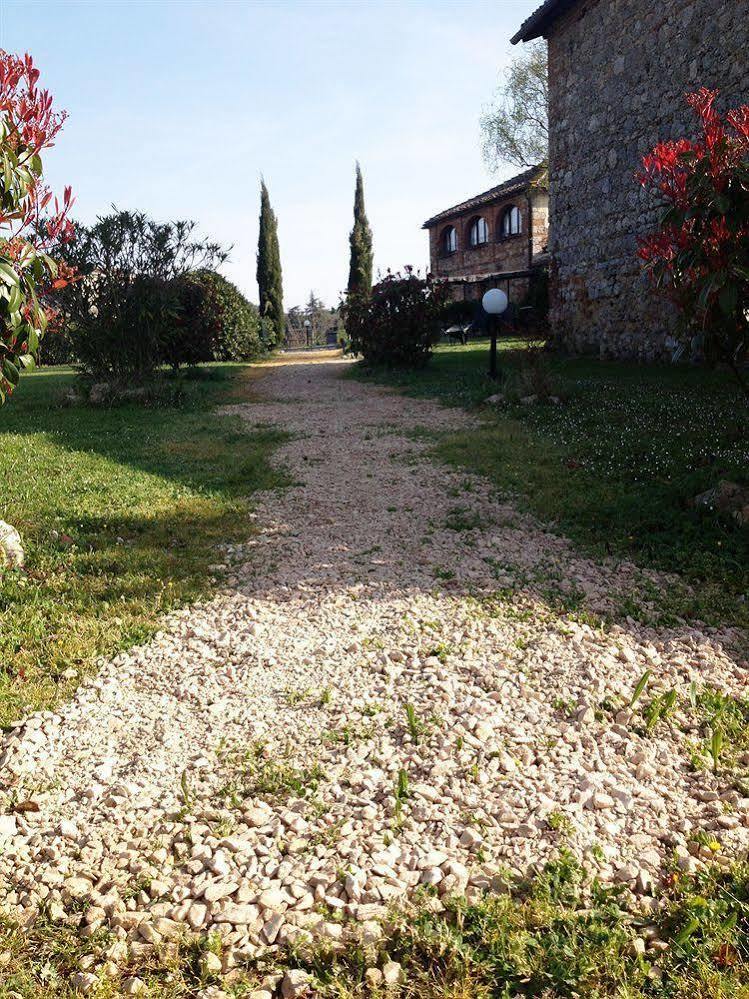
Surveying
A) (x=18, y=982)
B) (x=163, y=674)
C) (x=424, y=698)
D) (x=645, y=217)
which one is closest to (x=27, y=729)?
(x=163, y=674)

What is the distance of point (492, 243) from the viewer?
2836 centimetres

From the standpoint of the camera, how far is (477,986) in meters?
1.86

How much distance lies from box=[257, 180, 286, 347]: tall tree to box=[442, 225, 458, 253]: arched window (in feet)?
25.6

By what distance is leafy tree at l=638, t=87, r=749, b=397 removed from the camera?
439 centimetres

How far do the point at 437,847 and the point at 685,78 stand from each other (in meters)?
10.8

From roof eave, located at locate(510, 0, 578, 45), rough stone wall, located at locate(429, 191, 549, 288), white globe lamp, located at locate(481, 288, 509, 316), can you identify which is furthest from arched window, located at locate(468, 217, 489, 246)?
white globe lamp, located at locate(481, 288, 509, 316)

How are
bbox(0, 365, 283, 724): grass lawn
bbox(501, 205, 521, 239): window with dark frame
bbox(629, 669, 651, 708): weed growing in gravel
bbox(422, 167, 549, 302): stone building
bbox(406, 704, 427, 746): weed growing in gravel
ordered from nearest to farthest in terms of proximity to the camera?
bbox(406, 704, 427, 746): weed growing in gravel → bbox(629, 669, 651, 708): weed growing in gravel → bbox(0, 365, 283, 724): grass lawn → bbox(422, 167, 549, 302): stone building → bbox(501, 205, 521, 239): window with dark frame

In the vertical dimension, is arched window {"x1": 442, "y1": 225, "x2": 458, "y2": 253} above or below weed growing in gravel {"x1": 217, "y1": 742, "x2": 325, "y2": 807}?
above

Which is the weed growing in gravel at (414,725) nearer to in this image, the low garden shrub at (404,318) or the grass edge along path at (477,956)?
the grass edge along path at (477,956)

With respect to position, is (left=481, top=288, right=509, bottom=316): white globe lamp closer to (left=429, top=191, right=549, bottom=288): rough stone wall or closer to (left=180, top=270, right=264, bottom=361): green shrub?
(left=180, top=270, right=264, bottom=361): green shrub

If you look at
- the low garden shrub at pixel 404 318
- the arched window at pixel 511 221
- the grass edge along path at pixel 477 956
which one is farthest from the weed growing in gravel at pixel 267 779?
the arched window at pixel 511 221

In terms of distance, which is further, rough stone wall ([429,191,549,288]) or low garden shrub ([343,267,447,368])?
rough stone wall ([429,191,549,288])

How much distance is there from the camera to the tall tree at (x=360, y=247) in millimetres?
30375

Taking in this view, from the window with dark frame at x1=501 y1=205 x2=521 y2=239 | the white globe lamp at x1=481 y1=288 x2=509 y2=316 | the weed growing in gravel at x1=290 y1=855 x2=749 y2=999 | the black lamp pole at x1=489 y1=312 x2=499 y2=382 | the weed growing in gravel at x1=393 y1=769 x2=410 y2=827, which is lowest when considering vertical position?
the weed growing in gravel at x1=290 y1=855 x2=749 y2=999
